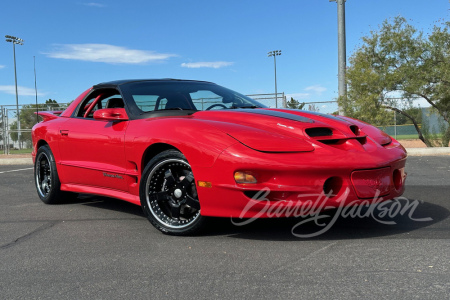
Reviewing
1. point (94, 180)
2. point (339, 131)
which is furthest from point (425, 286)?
point (94, 180)

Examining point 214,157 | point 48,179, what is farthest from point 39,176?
point 214,157

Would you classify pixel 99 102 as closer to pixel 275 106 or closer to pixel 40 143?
pixel 40 143

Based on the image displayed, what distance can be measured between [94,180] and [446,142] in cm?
1475

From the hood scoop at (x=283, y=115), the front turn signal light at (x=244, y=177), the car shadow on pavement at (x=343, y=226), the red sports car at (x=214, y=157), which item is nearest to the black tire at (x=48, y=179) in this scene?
the red sports car at (x=214, y=157)

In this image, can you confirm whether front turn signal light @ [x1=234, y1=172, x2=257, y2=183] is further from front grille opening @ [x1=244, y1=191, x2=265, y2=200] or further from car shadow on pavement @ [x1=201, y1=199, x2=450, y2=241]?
car shadow on pavement @ [x1=201, y1=199, x2=450, y2=241]

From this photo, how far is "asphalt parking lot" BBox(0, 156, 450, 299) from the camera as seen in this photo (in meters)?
2.42

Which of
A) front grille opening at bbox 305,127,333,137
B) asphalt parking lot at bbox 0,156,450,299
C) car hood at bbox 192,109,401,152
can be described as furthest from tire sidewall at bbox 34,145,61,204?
front grille opening at bbox 305,127,333,137

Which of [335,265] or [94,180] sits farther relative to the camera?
[94,180]

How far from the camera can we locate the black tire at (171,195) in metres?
3.54

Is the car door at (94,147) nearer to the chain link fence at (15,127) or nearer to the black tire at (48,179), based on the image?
the black tire at (48,179)

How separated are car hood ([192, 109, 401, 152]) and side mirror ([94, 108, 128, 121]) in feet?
2.20

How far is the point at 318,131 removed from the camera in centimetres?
352

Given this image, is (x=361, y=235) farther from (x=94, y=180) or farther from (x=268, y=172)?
(x=94, y=180)

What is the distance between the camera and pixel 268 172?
317 cm
